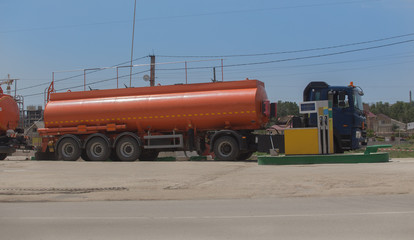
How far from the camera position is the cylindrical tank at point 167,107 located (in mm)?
18075

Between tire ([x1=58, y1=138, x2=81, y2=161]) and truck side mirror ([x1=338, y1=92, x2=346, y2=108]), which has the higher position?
truck side mirror ([x1=338, y1=92, x2=346, y2=108])

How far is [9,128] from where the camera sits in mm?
23422

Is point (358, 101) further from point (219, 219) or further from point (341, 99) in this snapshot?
point (219, 219)

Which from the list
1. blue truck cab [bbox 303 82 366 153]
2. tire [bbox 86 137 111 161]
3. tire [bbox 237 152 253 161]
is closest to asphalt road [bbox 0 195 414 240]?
blue truck cab [bbox 303 82 366 153]

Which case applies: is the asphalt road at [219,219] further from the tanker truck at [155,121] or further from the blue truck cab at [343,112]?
the tanker truck at [155,121]

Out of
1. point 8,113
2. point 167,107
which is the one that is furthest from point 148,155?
point 8,113

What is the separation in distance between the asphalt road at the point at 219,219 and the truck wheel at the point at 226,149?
8.92 meters

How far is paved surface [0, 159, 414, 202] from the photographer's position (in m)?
9.74

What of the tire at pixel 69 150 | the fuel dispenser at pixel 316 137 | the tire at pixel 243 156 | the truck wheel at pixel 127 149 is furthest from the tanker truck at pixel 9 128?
the fuel dispenser at pixel 316 137

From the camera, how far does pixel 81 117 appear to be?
2044 cm

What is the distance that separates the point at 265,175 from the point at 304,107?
13.6 feet

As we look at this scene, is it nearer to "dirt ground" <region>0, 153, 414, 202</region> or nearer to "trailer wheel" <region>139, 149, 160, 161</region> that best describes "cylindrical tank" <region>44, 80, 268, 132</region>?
"trailer wheel" <region>139, 149, 160, 161</region>

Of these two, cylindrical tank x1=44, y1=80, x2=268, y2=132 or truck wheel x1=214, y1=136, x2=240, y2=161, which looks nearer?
truck wheel x1=214, y1=136, x2=240, y2=161

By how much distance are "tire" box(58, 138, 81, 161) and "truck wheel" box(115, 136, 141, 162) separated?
6.84ft
